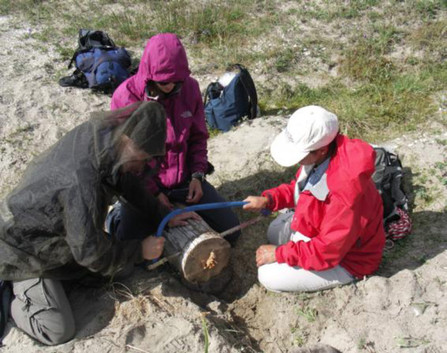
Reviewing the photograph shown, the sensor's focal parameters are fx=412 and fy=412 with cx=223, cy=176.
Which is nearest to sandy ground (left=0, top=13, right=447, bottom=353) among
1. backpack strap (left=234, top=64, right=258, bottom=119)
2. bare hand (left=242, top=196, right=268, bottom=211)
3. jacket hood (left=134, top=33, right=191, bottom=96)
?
bare hand (left=242, top=196, right=268, bottom=211)

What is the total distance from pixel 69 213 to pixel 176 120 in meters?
1.29

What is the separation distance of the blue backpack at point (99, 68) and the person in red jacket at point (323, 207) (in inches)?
129

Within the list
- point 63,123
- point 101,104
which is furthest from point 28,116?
point 101,104

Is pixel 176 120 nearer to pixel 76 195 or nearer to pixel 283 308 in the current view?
pixel 76 195

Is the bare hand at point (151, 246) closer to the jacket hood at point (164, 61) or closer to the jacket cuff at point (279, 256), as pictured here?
the jacket cuff at point (279, 256)

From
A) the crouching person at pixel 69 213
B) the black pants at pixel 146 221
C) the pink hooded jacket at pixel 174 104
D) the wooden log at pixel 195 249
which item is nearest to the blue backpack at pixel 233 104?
the pink hooded jacket at pixel 174 104

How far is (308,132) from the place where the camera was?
2172 millimetres

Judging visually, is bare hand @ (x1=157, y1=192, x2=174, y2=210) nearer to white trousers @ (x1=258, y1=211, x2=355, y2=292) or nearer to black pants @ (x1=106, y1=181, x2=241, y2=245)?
black pants @ (x1=106, y1=181, x2=241, y2=245)

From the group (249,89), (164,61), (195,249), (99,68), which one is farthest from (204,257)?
(99,68)

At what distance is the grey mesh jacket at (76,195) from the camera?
Result: 2070 millimetres

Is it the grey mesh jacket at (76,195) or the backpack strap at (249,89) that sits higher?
the grey mesh jacket at (76,195)

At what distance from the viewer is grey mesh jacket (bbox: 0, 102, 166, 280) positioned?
2070mm

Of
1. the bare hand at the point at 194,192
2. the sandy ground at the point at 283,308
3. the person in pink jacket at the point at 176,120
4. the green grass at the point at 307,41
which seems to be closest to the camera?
→ the sandy ground at the point at 283,308

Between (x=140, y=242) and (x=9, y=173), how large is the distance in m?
2.41
